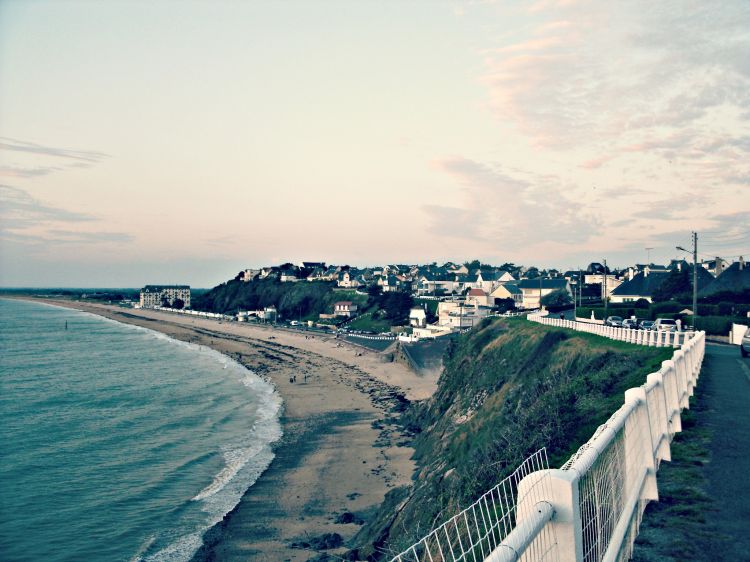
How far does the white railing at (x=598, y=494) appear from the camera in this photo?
339 centimetres

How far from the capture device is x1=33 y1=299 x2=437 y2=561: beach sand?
75.0 feet

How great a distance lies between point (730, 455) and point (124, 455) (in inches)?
1305

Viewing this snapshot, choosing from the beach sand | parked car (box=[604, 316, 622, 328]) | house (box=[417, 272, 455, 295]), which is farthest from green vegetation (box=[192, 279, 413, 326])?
parked car (box=[604, 316, 622, 328])

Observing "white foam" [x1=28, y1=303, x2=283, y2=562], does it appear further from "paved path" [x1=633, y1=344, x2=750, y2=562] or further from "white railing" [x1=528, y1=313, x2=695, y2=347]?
"white railing" [x1=528, y1=313, x2=695, y2=347]

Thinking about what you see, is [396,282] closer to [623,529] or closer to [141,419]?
[141,419]

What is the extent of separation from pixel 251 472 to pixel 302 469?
9.09 feet

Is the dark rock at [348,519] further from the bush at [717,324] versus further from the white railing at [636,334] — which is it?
the bush at [717,324]

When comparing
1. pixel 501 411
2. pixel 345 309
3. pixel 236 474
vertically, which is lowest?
pixel 236 474

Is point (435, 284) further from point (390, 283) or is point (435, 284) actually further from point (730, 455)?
point (730, 455)

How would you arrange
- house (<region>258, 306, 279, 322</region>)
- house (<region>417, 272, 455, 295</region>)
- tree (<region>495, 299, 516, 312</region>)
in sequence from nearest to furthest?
tree (<region>495, 299, 516, 312</region>) < house (<region>417, 272, 455, 295</region>) < house (<region>258, 306, 279, 322</region>)

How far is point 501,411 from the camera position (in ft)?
81.3

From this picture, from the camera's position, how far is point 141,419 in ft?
143

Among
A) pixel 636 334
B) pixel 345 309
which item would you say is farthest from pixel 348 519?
pixel 345 309

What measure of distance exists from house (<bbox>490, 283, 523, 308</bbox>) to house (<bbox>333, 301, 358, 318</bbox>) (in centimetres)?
3935
